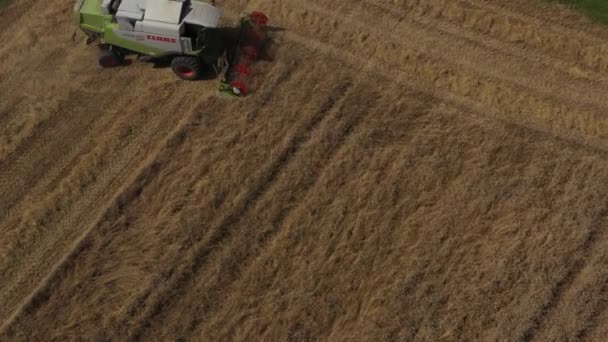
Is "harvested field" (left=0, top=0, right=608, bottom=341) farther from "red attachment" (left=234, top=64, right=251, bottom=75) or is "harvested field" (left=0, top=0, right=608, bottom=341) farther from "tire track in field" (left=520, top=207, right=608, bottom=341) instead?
"red attachment" (left=234, top=64, right=251, bottom=75)

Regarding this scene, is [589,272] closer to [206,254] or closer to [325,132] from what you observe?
[325,132]

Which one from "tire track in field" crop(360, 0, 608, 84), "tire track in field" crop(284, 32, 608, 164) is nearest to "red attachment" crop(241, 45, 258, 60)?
"tire track in field" crop(284, 32, 608, 164)

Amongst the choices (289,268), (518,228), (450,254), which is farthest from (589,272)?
(289,268)

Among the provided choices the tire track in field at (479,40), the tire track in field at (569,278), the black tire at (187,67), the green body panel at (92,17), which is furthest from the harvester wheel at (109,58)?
the tire track in field at (569,278)

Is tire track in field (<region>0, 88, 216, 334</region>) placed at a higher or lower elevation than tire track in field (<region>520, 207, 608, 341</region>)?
lower

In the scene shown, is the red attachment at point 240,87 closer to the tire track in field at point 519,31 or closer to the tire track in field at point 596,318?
the tire track in field at point 519,31

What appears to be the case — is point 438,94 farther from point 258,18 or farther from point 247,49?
point 258,18

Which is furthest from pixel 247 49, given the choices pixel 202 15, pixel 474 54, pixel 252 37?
pixel 474 54
